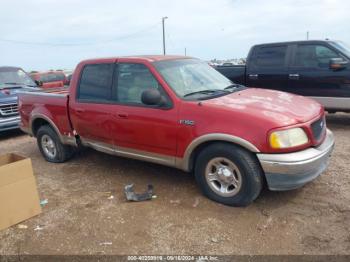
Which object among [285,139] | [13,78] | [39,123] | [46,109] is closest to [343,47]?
[285,139]

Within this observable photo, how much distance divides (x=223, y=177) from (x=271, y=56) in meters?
5.11

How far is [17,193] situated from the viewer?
392 centimetres

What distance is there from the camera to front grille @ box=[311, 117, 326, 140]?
3.95 m

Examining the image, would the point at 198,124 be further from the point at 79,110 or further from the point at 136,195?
the point at 79,110

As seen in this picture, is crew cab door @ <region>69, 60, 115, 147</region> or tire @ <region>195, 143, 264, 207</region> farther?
crew cab door @ <region>69, 60, 115, 147</region>

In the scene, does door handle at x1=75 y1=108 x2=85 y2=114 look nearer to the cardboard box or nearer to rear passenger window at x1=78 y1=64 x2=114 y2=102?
rear passenger window at x1=78 y1=64 x2=114 y2=102

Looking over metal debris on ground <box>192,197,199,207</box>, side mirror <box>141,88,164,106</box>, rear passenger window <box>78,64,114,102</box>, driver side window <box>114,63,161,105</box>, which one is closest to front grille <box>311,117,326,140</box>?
metal debris on ground <box>192,197,199,207</box>

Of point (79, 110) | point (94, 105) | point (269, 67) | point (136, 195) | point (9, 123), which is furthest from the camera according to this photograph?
point (9, 123)

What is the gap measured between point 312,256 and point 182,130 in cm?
191

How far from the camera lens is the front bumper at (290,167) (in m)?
3.60

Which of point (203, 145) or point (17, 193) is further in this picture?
point (203, 145)

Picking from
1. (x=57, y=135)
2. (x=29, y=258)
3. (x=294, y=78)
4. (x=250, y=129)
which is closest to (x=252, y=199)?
(x=250, y=129)

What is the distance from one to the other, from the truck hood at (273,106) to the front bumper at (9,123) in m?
6.27

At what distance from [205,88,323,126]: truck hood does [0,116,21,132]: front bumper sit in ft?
20.6
